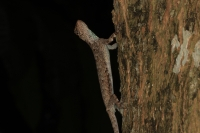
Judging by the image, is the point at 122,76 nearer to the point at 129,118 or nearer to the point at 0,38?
the point at 129,118

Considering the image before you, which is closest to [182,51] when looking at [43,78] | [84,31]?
[84,31]

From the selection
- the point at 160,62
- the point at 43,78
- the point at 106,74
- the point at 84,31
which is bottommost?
the point at 43,78

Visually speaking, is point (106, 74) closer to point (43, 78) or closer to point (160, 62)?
point (160, 62)

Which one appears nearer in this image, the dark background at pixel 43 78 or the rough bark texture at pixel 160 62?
the rough bark texture at pixel 160 62

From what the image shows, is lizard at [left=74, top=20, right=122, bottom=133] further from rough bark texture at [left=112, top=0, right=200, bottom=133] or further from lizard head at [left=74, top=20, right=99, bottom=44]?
rough bark texture at [left=112, top=0, right=200, bottom=133]

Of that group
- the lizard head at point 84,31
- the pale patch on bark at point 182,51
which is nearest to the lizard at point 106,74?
the lizard head at point 84,31

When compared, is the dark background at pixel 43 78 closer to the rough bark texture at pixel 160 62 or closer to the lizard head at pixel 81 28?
the lizard head at pixel 81 28
